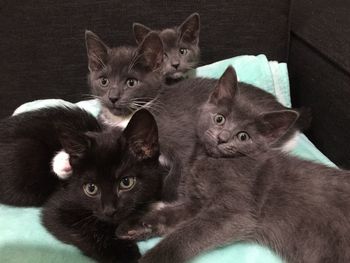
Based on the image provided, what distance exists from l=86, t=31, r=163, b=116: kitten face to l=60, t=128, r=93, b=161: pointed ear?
1.17ft

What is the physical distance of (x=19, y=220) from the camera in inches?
52.3

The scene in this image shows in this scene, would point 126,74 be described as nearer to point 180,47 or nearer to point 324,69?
point 180,47

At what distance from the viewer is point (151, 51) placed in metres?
1.62

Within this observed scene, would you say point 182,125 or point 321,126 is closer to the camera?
point 182,125

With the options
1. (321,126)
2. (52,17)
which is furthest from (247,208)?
(52,17)

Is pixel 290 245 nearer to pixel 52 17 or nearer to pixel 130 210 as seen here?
pixel 130 210

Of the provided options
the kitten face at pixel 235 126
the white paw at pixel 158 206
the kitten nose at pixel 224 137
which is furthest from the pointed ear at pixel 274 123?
the white paw at pixel 158 206

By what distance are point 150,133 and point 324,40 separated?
0.91 metres

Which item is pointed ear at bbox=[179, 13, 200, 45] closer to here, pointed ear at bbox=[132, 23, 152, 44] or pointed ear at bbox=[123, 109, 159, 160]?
pointed ear at bbox=[132, 23, 152, 44]

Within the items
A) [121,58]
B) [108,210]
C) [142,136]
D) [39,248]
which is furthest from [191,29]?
[39,248]

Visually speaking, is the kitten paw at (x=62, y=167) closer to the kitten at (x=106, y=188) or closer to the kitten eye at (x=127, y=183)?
the kitten at (x=106, y=188)

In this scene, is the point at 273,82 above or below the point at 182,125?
below

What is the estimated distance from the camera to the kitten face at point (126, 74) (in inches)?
62.4

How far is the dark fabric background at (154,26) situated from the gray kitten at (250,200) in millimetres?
453
